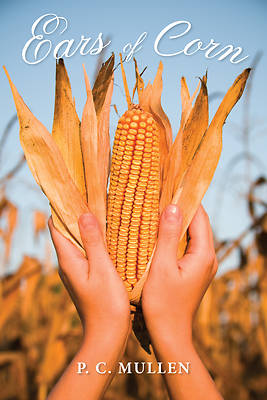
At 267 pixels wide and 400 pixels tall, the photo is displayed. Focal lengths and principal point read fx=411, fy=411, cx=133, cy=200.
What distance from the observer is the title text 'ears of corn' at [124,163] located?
6.21ft

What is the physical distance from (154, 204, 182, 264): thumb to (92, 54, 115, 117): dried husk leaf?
0.67 metres

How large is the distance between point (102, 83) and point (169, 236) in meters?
0.85

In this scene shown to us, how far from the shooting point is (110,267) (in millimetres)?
1646

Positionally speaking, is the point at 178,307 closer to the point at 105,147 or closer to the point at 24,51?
the point at 105,147

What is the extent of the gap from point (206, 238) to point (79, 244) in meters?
0.58

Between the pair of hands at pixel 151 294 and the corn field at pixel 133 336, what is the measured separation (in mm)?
1727

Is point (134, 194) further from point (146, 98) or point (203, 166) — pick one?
point (146, 98)

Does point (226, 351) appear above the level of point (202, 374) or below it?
below

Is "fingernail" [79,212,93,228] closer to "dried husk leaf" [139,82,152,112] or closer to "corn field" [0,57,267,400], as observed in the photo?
"dried husk leaf" [139,82,152,112]

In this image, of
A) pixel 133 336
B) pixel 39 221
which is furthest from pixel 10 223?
pixel 39 221

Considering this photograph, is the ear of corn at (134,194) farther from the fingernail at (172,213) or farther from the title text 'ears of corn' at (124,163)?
the fingernail at (172,213)

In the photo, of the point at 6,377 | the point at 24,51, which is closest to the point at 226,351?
the point at 6,377

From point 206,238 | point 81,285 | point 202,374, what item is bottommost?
point 202,374

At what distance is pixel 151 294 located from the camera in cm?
165
